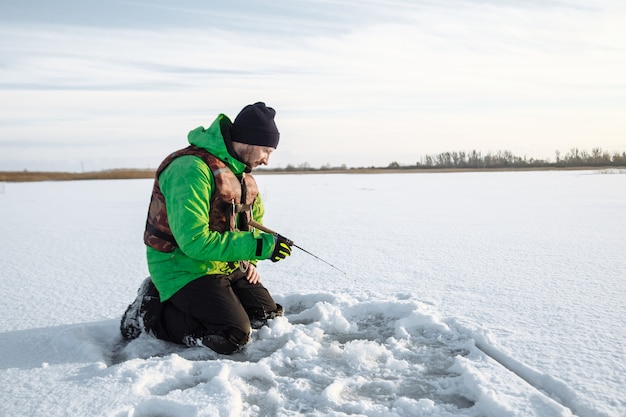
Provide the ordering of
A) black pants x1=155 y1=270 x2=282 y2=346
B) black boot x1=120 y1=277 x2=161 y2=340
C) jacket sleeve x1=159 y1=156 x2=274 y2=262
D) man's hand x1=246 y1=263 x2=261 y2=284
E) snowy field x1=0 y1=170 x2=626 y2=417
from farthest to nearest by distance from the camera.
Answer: man's hand x1=246 y1=263 x2=261 y2=284, black boot x1=120 y1=277 x2=161 y2=340, black pants x1=155 y1=270 x2=282 y2=346, jacket sleeve x1=159 y1=156 x2=274 y2=262, snowy field x1=0 y1=170 x2=626 y2=417

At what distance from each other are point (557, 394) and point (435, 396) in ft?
1.58

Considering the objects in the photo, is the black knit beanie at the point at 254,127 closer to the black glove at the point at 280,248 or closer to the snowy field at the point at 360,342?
the black glove at the point at 280,248

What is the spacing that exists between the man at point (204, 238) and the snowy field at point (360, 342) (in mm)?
147

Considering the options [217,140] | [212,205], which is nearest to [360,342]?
[212,205]

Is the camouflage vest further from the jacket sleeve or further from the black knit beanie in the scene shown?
the black knit beanie

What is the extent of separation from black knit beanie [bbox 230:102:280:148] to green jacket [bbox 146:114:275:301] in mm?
89

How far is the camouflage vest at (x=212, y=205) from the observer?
261 cm

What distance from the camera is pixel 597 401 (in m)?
1.91

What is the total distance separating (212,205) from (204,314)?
57cm

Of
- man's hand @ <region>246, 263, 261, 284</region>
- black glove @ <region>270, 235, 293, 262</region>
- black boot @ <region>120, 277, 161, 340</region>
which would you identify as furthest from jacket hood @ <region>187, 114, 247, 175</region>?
black boot @ <region>120, 277, 161, 340</region>

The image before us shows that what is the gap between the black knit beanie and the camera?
8.60 feet

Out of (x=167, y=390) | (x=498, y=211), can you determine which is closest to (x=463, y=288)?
(x=167, y=390)

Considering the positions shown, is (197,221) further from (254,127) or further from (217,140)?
(254,127)

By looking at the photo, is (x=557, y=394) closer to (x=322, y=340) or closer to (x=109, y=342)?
(x=322, y=340)
